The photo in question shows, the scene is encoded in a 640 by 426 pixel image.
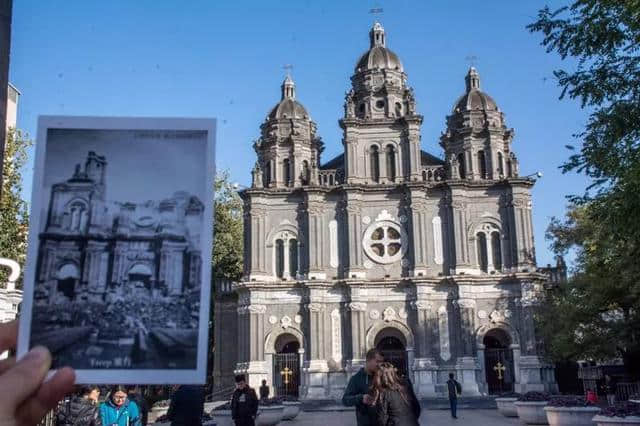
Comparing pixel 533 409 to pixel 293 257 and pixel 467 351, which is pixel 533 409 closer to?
pixel 467 351

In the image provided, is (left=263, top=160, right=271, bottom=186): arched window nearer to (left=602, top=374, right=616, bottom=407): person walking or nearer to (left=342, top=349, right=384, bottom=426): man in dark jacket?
(left=602, top=374, right=616, bottom=407): person walking

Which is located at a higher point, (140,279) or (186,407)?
(140,279)

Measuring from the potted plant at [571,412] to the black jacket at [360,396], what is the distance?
38.5ft

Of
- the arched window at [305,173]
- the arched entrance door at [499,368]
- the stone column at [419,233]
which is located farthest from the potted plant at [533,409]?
the arched window at [305,173]

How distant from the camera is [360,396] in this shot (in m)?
7.80

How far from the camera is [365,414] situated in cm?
772

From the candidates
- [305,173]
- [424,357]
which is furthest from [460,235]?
[305,173]

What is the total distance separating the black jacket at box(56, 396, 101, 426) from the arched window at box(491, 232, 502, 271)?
2397 cm

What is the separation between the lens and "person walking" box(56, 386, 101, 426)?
9.73 metres

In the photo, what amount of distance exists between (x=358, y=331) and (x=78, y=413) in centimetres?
2233

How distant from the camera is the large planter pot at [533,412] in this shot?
21031 millimetres

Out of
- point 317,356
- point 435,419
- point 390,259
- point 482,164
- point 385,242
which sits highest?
point 482,164

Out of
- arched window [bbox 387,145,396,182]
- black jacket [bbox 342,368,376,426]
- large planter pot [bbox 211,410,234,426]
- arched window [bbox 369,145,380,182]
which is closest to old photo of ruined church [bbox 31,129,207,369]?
black jacket [bbox 342,368,376,426]

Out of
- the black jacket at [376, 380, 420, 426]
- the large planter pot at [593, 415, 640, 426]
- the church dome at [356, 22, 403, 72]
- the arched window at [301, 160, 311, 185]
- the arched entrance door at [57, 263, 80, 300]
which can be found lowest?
the large planter pot at [593, 415, 640, 426]
